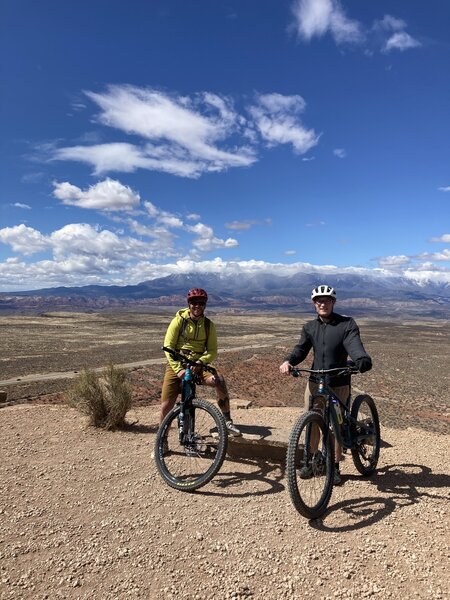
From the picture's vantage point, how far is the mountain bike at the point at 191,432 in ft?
18.7

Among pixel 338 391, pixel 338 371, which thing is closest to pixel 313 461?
pixel 338 391

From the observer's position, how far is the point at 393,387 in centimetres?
2083

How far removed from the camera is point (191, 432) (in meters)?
5.99

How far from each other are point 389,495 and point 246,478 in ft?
6.42

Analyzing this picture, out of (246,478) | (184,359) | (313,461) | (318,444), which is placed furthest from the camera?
(184,359)

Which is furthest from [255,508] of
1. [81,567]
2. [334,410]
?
[81,567]

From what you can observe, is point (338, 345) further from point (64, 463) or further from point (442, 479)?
point (64, 463)

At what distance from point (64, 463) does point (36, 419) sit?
294cm

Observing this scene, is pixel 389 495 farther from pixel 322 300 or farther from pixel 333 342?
pixel 322 300

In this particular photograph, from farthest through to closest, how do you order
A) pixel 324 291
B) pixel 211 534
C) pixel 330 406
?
pixel 324 291
pixel 330 406
pixel 211 534

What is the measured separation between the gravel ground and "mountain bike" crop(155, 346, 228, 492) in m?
0.31

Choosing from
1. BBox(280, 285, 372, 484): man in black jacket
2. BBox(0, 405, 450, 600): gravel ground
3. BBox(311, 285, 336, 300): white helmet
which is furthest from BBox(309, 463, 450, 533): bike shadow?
BBox(311, 285, 336, 300): white helmet

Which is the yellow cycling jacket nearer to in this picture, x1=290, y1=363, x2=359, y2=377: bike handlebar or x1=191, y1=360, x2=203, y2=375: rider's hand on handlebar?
x1=191, y1=360, x2=203, y2=375: rider's hand on handlebar

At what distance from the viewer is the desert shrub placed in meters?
8.48
